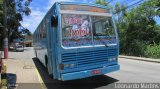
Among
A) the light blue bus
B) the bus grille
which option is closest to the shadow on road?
the light blue bus

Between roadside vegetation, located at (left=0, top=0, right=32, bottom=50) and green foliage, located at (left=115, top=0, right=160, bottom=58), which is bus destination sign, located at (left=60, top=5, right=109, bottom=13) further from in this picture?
roadside vegetation, located at (left=0, top=0, right=32, bottom=50)

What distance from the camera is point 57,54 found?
397 inches

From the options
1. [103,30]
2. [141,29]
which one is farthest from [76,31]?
[141,29]

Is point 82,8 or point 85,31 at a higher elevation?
point 82,8

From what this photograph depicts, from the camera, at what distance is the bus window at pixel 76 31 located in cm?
1003

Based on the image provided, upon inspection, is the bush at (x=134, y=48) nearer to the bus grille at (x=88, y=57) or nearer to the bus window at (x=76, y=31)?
the bus grille at (x=88, y=57)

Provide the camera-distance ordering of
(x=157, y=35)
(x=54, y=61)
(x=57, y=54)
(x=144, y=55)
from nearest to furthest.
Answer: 1. (x=57, y=54)
2. (x=54, y=61)
3. (x=144, y=55)
4. (x=157, y=35)

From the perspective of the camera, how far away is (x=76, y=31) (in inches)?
402

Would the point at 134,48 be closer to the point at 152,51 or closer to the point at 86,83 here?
the point at 152,51

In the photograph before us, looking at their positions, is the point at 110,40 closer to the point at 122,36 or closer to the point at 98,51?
the point at 98,51

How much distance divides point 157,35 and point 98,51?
2291 cm

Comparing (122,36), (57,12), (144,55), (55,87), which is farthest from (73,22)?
(122,36)

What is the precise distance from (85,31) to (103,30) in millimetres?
904

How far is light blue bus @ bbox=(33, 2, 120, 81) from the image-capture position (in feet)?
32.6
